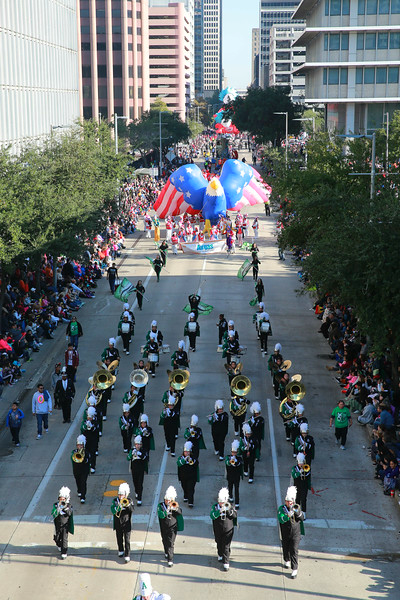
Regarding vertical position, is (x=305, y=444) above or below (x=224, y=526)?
above

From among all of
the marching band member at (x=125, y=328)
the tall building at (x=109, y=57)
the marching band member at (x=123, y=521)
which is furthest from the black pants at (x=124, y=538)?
the tall building at (x=109, y=57)

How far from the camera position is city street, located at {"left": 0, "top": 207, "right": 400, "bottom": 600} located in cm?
1270

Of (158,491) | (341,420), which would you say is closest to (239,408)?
(341,420)

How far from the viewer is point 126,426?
17547mm

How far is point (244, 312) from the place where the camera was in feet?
103

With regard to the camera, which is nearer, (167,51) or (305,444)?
(305,444)

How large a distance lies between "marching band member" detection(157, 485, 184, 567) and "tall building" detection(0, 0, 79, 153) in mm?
31497

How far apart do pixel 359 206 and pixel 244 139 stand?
15510 cm

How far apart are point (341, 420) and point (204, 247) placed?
27817mm

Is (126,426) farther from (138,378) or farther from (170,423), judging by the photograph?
(138,378)

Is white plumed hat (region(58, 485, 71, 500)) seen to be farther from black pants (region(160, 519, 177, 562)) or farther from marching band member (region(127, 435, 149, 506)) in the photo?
marching band member (region(127, 435, 149, 506))

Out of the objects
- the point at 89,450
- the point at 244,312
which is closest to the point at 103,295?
the point at 244,312

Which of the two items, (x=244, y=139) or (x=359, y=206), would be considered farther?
(x=244, y=139)

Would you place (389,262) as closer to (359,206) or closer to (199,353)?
(359,206)
